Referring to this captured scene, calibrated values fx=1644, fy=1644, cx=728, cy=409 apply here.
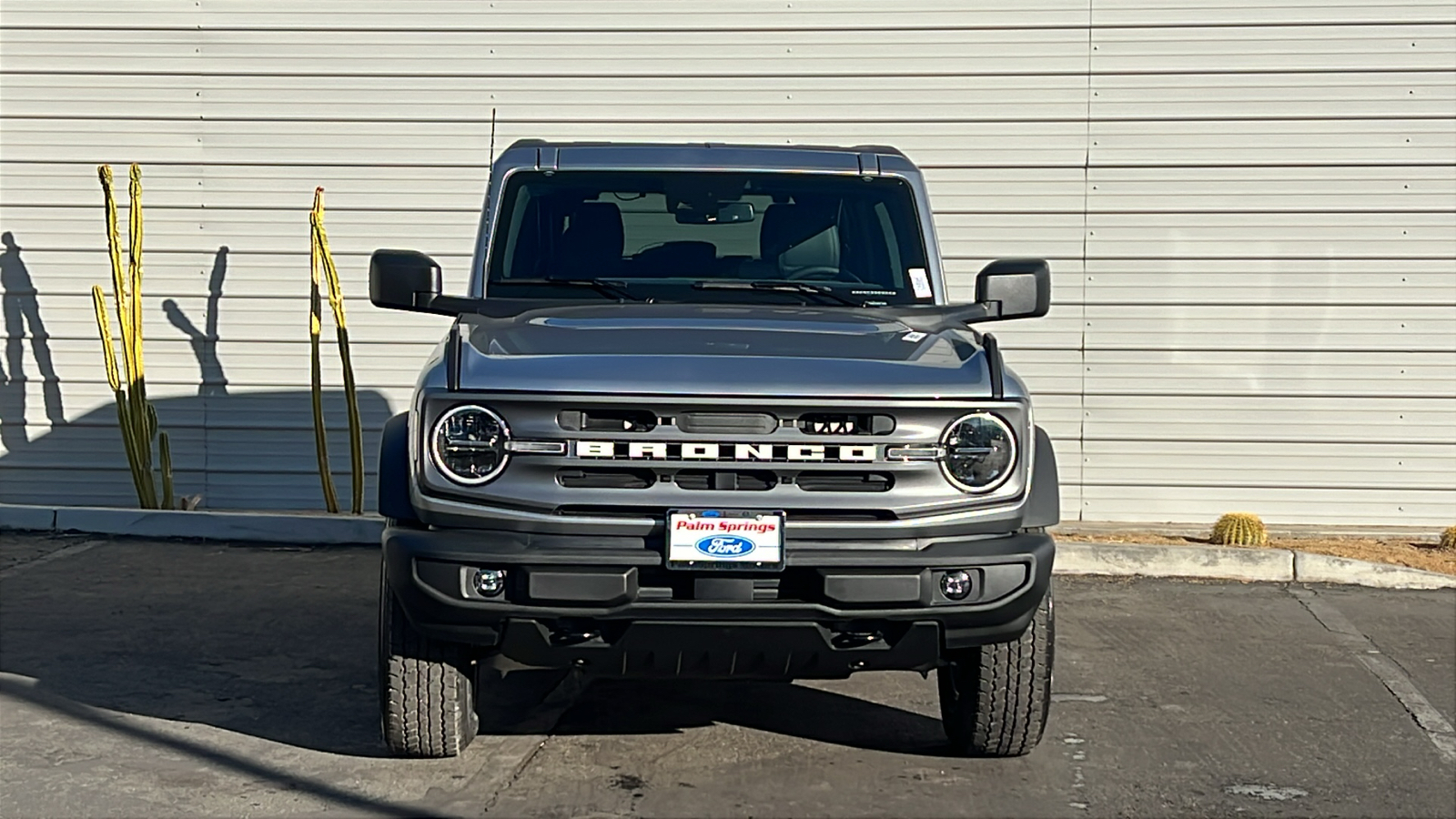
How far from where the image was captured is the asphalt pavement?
4664 mm

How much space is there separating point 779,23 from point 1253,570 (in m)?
4.24

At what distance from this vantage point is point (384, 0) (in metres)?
10.1

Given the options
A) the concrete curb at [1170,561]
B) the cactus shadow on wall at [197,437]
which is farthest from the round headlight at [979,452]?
Result: the cactus shadow on wall at [197,437]

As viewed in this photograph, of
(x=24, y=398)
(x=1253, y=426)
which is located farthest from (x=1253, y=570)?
(x=24, y=398)

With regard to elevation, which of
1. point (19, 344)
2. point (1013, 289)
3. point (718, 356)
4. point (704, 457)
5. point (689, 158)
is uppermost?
point (689, 158)

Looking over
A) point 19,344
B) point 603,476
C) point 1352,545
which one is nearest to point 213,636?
point 603,476

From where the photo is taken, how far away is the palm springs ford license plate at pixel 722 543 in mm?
4133

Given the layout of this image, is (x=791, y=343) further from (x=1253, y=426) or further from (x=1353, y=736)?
(x=1253, y=426)

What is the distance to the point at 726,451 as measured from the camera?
4.26 metres

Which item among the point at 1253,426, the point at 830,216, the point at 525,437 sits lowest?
the point at 1253,426

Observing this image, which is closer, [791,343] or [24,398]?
[791,343]

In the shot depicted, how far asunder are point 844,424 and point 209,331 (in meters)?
7.01

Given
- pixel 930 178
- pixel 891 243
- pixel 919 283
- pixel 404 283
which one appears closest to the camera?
pixel 404 283

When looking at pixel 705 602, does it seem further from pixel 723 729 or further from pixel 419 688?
pixel 723 729
